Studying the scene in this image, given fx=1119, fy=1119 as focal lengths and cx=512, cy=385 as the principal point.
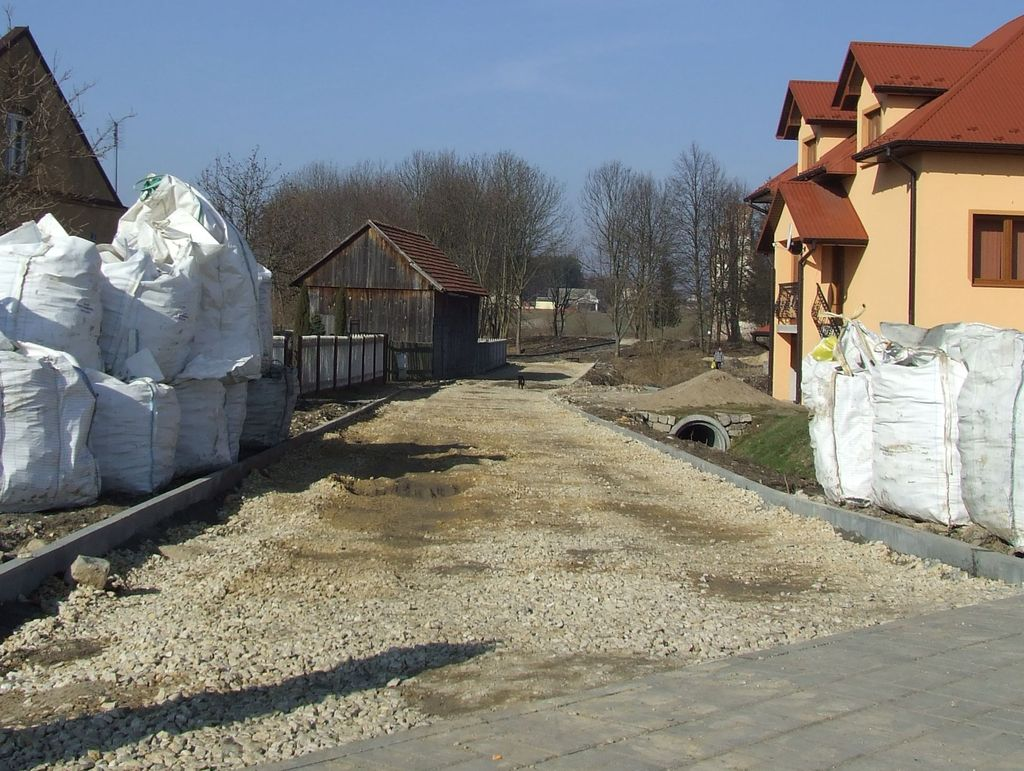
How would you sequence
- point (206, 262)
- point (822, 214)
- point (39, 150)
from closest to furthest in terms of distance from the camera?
point (206, 262) → point (39, 150) → point (822, 214)

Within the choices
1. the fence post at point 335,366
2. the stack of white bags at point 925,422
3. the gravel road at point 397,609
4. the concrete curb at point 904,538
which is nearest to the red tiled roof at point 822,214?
the fence post at point 335,366

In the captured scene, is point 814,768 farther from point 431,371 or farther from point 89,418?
point 431,371

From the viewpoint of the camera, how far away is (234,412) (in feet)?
41.1

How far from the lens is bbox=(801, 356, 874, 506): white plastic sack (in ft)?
34.4

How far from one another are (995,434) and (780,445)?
38.2ft

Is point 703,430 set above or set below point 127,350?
below

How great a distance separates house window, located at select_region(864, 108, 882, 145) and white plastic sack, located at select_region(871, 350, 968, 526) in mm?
15755

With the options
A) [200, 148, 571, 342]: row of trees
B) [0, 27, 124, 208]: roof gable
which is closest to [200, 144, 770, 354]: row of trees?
[200, 148, 571, 342]: row of trees

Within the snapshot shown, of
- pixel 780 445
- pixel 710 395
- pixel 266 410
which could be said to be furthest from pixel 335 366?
pixel 266 410

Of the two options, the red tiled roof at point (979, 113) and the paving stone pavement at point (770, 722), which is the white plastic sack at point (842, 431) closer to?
the paving stone pavement at point (770, 722)

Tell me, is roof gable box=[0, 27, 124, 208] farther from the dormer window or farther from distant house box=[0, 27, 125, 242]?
the dormer window

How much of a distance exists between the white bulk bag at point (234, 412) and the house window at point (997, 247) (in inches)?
580

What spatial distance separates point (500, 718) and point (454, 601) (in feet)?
8.15

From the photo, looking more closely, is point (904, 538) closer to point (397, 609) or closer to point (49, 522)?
point (397, 609)
